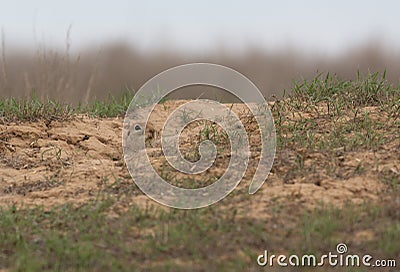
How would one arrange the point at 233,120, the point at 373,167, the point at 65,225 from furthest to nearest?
1. the point at 233,120
2. the point at 373,167
3. the point at 65,225

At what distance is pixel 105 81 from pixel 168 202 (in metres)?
9.21

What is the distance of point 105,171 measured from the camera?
465cm

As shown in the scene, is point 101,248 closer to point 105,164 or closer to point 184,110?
point 105,164

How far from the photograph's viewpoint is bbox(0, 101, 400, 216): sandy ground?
13.3 feet

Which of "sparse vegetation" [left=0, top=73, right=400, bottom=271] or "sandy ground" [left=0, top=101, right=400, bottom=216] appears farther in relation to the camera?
"sandy ground" [left=0, top=101, right=400, bottom=216]

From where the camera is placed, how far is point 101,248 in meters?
3.63

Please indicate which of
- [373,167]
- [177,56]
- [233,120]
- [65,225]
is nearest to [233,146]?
[233,120]

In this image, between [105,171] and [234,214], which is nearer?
[234,214]

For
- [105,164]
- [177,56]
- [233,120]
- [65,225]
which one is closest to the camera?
[65,225]

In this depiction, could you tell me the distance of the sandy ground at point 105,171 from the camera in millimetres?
4039

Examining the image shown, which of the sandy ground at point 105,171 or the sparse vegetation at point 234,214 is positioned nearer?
the sparse vegetation at point 234,214

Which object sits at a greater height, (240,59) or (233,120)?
(240,59)

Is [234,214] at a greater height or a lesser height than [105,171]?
lesser

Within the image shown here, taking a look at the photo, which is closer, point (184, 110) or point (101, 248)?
point (101, 248)
